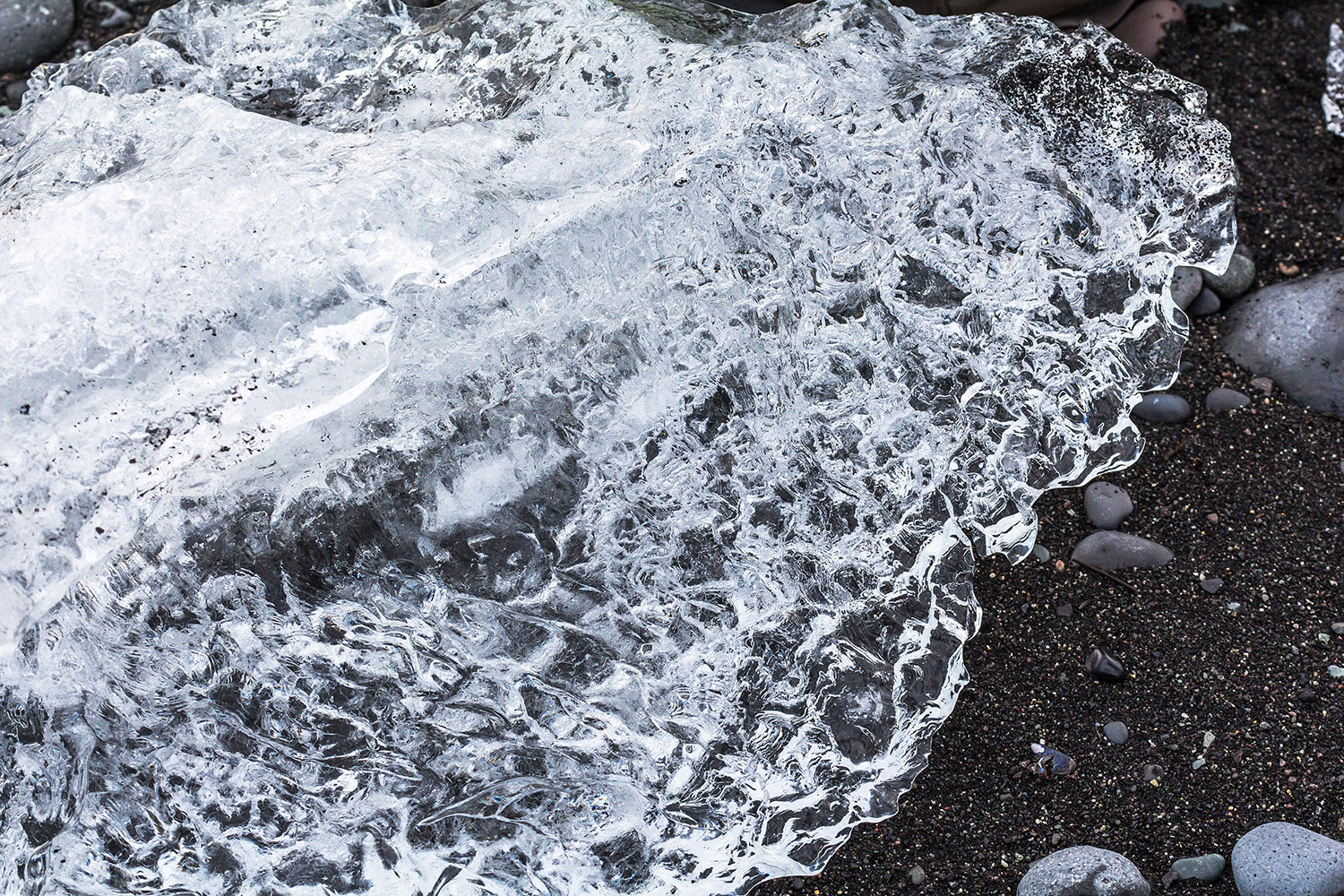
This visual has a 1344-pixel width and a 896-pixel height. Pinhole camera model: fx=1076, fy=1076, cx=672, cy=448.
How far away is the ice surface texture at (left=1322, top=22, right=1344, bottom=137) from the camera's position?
2.71m

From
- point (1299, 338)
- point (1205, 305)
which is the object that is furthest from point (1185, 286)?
point (1299, 338)

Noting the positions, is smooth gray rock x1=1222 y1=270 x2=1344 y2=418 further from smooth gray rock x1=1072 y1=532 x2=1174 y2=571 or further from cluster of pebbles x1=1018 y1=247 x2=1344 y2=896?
smooth gray rock x1=1072 y1=532 x2=1174 y2=571

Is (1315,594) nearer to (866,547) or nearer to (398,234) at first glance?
(866,547)

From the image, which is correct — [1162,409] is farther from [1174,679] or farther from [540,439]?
[540,439]

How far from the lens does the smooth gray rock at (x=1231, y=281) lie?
7.97 feet

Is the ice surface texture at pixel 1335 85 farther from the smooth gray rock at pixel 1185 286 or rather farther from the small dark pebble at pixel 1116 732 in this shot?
the small dark pebble at pixel 1116 732

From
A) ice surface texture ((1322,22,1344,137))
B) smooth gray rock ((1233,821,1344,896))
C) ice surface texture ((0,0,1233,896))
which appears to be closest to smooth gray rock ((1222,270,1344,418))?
ice surface texture ((0,0,1233,896))

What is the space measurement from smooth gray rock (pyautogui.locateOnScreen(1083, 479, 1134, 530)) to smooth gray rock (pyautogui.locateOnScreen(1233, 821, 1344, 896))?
24.6 inches

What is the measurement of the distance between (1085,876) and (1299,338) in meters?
1.29

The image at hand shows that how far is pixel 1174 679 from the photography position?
2.01 m

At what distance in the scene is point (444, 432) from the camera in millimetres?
1867

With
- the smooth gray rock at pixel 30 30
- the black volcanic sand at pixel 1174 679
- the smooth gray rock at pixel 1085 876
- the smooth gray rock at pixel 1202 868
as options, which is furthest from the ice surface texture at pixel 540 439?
the smooth gray rock at pixel 30 30

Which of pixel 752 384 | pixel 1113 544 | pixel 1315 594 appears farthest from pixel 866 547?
pixel 1315 594

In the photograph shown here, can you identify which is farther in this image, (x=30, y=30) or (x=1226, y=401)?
(x=30, y=30)
